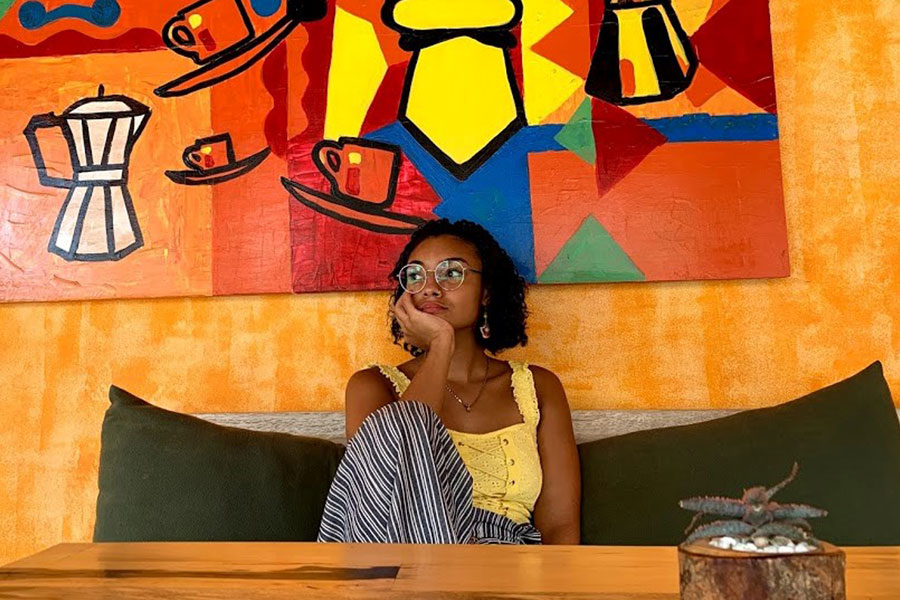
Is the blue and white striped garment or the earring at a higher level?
the earring

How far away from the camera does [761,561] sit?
0.76 metres

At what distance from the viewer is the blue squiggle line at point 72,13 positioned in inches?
102

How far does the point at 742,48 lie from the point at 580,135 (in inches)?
18.1

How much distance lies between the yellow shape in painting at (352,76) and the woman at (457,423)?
0.39 meters

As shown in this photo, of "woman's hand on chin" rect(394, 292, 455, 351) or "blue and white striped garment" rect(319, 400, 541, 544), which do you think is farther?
"woman's hand on chin" rect(394, 292, 455, 351)

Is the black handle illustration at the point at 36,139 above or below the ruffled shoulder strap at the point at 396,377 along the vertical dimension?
above

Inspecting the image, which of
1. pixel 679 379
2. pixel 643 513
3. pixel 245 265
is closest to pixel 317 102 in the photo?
pixel 245 265

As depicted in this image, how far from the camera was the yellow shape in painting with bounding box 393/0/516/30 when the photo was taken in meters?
2.46

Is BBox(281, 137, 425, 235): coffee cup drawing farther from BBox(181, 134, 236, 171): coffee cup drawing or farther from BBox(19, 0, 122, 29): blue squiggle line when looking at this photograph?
BBox(19, 0, 122, 29): blue squiggle line

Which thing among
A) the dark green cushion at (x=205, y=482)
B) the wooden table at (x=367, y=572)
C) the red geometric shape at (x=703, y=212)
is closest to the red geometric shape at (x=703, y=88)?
the red geometric shape at (x=703, y=212)

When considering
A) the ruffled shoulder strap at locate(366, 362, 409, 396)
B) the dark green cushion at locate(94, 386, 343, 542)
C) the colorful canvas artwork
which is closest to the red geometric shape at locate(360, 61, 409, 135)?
the colorful canvas artwork

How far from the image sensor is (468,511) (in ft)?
5.79

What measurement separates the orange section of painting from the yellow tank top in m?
0.85

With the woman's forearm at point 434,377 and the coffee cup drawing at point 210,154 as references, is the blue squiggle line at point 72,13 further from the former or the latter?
the woman's forearm at point 434,377
